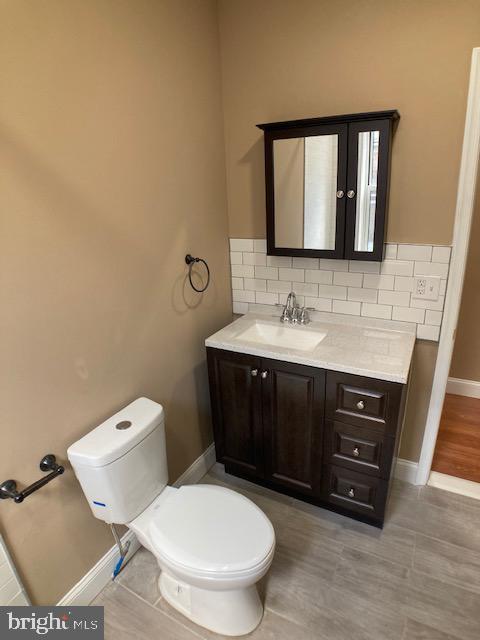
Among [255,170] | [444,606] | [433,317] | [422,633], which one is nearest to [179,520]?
[422,633]

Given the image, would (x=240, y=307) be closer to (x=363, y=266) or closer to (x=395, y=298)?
(x=363, y=266)

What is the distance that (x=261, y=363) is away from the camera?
1790 millimetres

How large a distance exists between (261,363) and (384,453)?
26.3 inches

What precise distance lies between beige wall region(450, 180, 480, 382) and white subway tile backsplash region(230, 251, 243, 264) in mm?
1634

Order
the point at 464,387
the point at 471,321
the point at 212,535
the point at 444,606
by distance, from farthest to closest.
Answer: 1. the point at 464,387
2. the point at 471,321
3. the point at 444,606
4. the point at 212,535

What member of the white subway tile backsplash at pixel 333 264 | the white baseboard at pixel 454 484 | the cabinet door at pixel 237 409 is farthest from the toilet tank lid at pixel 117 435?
the white baseboard at pixel 454 484

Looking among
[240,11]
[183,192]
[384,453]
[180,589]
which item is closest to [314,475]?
[384,453]

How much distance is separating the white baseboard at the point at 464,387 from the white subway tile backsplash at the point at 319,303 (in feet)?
5.11

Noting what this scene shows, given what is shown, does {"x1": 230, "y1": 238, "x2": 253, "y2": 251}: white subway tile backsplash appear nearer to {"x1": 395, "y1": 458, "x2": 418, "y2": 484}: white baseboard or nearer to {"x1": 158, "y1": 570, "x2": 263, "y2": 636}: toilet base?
{"x1": 395, "y1": 458, "x2": 418, "y2": 484}: white baseboard

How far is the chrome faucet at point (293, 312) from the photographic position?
209 centimetres

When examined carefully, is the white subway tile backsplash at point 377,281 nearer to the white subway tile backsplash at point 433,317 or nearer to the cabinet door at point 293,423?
the white subway tile backsplash at point 433,317

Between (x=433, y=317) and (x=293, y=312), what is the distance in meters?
0.70

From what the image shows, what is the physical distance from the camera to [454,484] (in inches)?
82.4

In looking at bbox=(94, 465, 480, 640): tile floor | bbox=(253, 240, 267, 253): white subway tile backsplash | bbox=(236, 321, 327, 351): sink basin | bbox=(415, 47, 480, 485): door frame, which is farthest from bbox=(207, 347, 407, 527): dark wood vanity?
bbox=(253, 240, 267, 253): white subway tile backsplash
